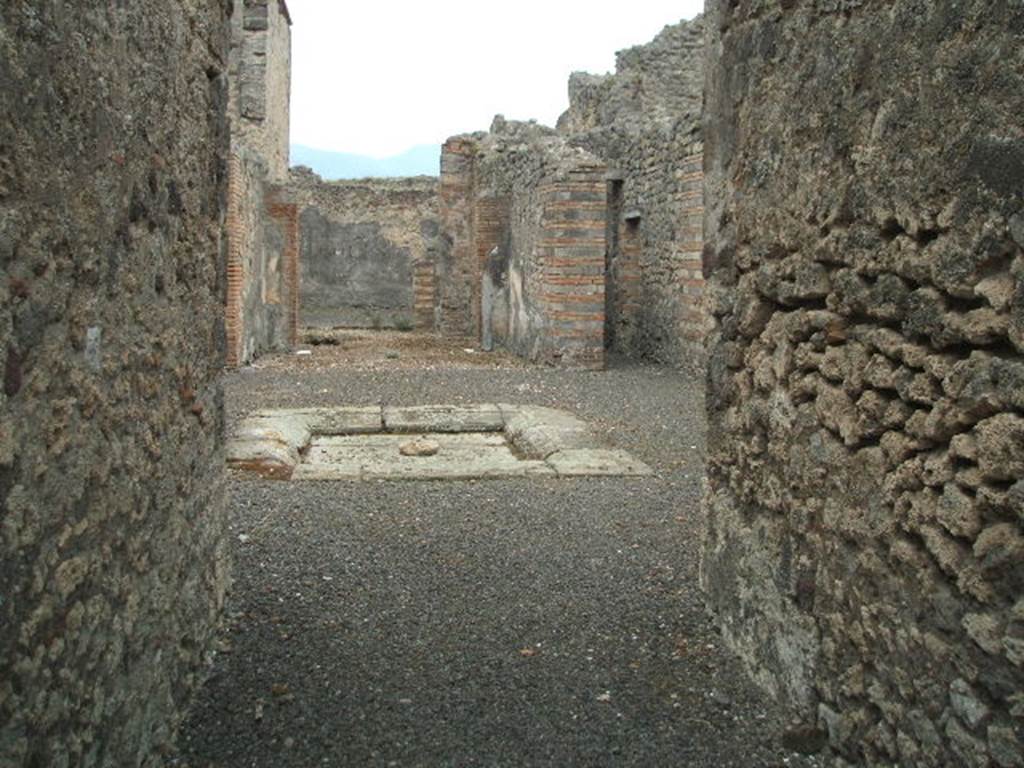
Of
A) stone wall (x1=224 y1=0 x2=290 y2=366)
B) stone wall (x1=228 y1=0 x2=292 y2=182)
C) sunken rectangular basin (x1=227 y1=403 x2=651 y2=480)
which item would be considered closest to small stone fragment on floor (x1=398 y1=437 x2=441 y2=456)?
sunken rectangular basin (x1=227 y1=403 x2=651 y2=480)

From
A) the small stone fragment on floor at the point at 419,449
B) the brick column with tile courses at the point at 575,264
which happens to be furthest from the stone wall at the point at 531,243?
the small stone fragment on floor at the point at 419,449

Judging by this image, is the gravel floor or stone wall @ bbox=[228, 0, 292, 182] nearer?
the gravel floor

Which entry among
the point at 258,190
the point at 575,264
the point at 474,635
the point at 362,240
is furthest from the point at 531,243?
the point at 362,240

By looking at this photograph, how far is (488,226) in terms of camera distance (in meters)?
15.6

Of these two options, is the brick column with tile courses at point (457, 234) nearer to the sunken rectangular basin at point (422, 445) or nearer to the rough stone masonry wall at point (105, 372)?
the sunken rectangular basin at point (422, 445)

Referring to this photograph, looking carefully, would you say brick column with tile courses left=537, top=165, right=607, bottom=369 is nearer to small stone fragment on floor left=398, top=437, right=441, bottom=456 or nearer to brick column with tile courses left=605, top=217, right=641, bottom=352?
brick column with tile courses left=605, top=217, right=641, bottom=352

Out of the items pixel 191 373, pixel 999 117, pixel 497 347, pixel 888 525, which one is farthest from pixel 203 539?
pixel 497 347

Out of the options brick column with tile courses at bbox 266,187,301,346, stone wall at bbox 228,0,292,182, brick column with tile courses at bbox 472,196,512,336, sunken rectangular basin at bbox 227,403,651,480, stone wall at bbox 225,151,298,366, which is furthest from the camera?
stone wall at bbox 228,0,292,182

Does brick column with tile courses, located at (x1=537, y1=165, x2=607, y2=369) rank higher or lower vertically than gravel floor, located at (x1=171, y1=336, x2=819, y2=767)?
higher

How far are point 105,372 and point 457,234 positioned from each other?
Result: 52.7ft

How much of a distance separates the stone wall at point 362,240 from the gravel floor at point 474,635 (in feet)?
63.1

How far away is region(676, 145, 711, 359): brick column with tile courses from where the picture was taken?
35.7 feet

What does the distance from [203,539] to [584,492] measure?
113 inches

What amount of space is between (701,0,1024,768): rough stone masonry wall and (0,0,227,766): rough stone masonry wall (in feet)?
5.78
